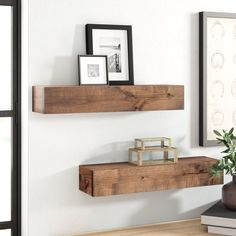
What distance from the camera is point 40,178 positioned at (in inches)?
106

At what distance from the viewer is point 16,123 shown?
2818 mm

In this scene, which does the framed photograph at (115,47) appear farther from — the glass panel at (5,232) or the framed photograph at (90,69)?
the glass panel at (5,232)

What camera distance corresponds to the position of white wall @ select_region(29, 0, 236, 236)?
267cm

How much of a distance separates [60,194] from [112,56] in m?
0.75

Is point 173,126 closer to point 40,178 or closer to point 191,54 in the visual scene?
point 191,54

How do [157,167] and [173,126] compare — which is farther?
[173,126]

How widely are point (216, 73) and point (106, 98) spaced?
0.76 m

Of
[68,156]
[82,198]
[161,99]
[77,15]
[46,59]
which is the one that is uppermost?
[77,15]

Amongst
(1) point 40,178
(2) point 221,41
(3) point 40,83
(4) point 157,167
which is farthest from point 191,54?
(1) point 40,178

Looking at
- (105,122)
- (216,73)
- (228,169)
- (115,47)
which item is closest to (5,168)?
(105,122)

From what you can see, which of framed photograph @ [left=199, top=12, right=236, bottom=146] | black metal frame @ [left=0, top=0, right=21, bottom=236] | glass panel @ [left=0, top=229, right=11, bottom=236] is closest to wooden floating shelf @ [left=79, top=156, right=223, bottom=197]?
framed photograph @ [left=199, top=12, right=236, bottom=146]

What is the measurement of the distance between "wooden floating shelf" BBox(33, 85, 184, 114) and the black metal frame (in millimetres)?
216

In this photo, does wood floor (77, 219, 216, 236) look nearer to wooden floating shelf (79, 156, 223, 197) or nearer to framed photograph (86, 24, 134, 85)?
wooden floating shelf (79, 156, 223, 197)

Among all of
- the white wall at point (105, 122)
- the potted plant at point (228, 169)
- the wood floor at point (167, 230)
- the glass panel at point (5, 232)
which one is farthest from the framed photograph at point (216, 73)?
the glass panel at point (5, 232)
